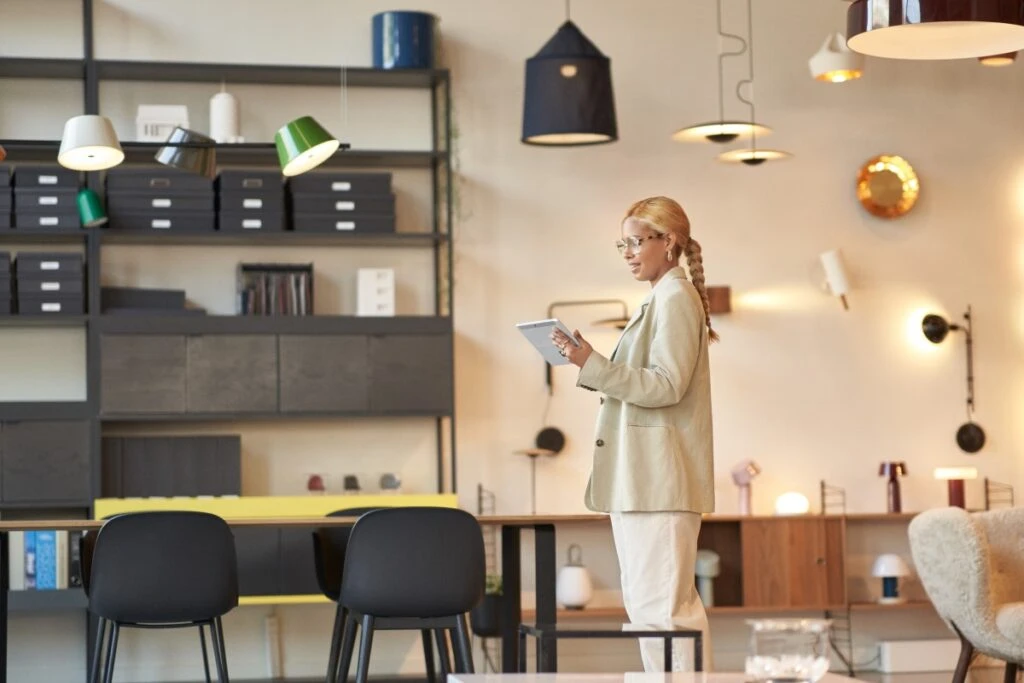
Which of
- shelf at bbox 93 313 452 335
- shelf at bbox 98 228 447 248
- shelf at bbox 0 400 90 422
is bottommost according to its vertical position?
shelf at bbox 0 400 90 422

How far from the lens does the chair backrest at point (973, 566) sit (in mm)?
5102

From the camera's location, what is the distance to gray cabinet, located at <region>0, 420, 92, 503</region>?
643 cm

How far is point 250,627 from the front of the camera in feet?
22.3

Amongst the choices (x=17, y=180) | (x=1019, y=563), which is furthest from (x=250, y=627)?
(x=1019, y=563)

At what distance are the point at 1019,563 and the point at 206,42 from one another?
13.7 ft

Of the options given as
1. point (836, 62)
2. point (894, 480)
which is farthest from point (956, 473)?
point (836, 62)

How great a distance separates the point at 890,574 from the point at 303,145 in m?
3.42

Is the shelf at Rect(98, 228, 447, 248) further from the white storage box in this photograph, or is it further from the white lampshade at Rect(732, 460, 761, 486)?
the white lampshade at Rect(732, 460, 761, 486)

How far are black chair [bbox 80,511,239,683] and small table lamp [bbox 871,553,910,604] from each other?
11.7 ft

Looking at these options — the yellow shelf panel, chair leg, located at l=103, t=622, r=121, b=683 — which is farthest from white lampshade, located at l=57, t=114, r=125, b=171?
chair leg, located at l=103, t=622, r=121, b=683

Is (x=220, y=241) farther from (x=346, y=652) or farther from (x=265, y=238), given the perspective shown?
(x=346, y=652)

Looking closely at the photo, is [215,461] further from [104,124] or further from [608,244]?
[608,244]

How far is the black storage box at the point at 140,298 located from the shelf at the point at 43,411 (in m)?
0.46

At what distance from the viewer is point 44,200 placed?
6.54 metres
